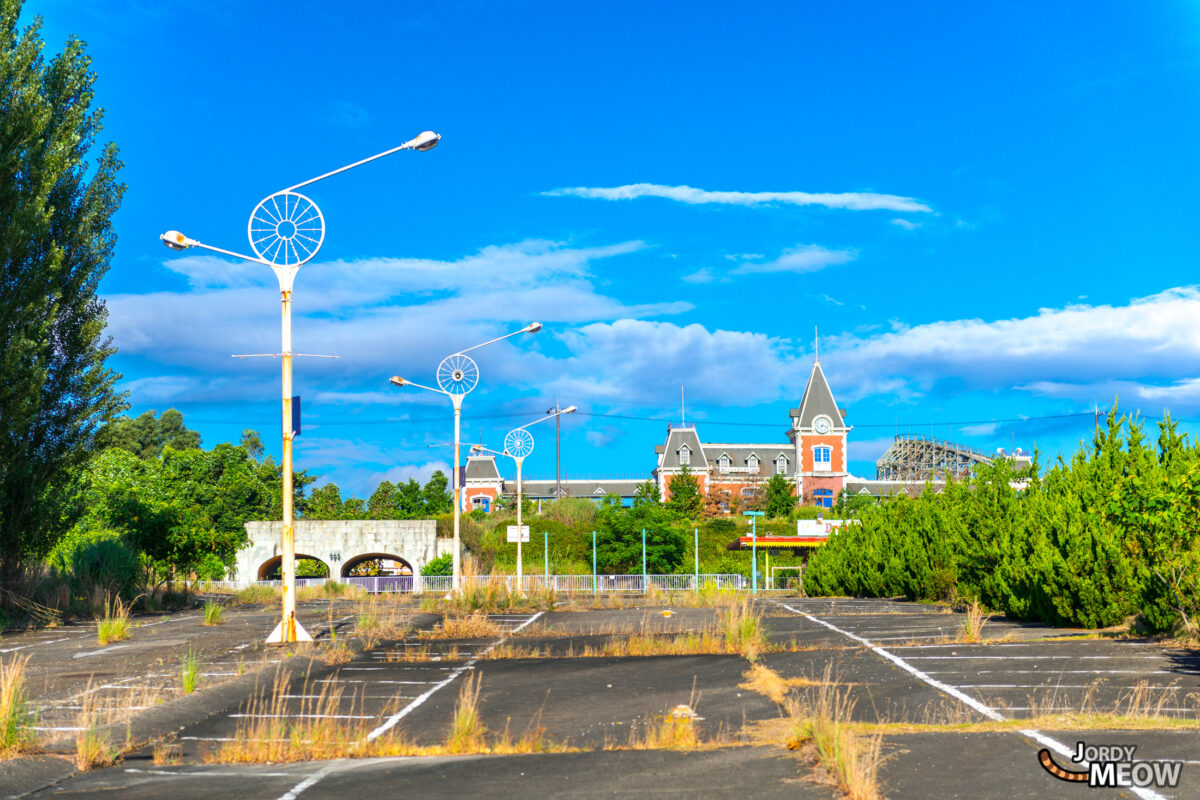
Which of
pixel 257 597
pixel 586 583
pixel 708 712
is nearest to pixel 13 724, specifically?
pixel 708 712

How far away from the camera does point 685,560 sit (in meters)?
62.3

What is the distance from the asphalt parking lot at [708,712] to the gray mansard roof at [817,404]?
319 ft

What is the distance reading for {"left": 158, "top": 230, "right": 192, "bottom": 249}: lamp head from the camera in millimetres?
17844

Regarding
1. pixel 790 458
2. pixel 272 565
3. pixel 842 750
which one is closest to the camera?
pixel 842 750

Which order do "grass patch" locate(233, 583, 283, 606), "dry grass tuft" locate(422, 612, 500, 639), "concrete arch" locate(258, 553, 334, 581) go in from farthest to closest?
"concrete arch" locate(258, 553, 334, 581) → "grass patch" locate(233, 583, 283, 606) → "dry grass tuft" locate(422, 612, 500, 639)

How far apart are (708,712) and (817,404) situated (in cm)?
10832

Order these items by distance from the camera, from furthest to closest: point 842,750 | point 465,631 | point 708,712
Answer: point 465,631, point 708,712, point 842,750

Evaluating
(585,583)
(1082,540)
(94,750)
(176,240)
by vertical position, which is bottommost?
(585,583)

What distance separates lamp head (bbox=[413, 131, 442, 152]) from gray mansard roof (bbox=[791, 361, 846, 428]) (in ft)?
326

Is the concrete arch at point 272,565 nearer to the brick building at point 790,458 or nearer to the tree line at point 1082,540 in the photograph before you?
the tree line at point 1082,540

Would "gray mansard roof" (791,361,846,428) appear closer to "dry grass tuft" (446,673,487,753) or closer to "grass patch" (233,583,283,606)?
"grass patch" (233,583,283,606)

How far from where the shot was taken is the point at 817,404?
11625cm

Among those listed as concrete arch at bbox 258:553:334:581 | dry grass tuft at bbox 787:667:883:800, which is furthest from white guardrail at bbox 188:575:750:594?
dry grass tuft at bbox 787:667:883:800

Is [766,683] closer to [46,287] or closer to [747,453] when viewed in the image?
[46,287]
